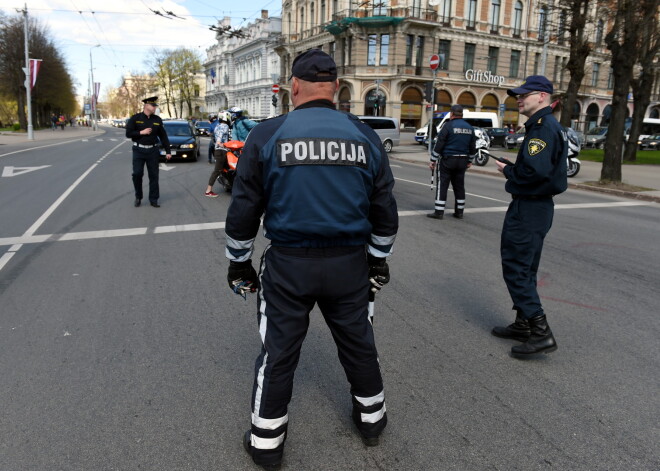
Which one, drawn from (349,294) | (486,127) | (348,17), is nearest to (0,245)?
(349,294)

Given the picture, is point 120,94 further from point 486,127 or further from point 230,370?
point 230,370

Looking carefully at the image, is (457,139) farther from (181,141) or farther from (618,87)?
(181,141)

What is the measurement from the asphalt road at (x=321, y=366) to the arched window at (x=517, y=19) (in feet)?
158

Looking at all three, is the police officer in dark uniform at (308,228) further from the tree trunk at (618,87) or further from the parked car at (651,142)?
the parked car at (651,142)

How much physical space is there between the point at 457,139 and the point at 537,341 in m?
5.52

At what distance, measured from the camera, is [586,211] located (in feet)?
33.6

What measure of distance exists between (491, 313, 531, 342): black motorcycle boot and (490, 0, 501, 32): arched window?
49630 millimetres

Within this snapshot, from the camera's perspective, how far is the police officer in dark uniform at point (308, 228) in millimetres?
2205

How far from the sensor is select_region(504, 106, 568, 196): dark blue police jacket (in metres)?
3.43

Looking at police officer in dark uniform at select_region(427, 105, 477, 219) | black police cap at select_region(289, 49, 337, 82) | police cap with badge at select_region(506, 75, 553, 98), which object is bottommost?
police officer in dark uniform at select_region(427, 105, 477, 219)

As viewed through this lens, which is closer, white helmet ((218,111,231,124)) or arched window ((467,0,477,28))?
white helmet ((218,111,231,124))

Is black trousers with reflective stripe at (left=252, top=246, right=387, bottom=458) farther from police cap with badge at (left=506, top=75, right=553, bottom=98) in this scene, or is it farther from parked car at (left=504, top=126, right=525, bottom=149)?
parked car at (left=504, top=126, right=525, bottom=149)

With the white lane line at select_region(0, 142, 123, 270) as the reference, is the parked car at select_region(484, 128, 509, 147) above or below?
above

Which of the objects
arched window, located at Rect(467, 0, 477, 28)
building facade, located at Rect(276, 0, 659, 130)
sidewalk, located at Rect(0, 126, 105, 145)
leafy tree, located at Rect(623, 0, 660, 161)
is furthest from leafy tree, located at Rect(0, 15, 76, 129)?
leafy tree, located at Rect(623, 0, 660, 161)
